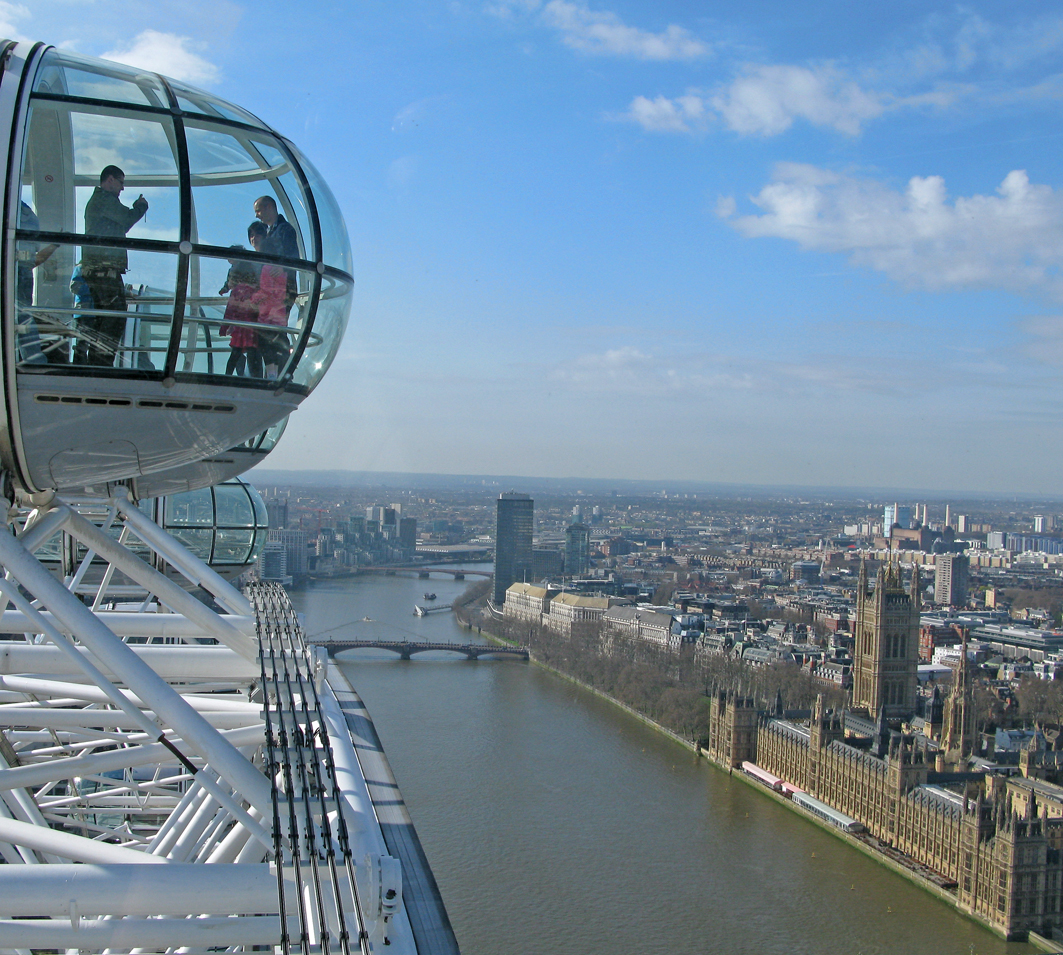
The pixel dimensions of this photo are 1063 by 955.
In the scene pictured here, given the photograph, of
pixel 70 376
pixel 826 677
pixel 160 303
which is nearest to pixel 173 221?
pixel 160 303

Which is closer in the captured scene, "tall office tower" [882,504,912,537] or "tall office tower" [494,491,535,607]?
"tall office tower" [494,491,535,607]

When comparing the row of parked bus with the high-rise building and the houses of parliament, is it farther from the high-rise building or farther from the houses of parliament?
the high-rise building

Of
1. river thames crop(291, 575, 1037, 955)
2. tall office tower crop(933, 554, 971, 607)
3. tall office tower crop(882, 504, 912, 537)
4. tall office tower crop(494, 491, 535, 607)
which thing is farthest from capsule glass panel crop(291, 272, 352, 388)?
tall office tower crop(882, 504, 912, 537)

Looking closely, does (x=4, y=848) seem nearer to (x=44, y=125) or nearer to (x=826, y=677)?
(x=44, y=125)

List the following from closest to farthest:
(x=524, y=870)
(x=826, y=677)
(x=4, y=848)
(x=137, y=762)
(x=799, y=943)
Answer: (x=137, y=762) < (x=4, y=848) < (x=799, y=943) < (x=524, y=870) < (x=826, y=677)

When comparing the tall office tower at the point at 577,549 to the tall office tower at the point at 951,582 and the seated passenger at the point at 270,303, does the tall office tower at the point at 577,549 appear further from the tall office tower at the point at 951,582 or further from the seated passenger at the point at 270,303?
the seated passenger at the point at 270,303
